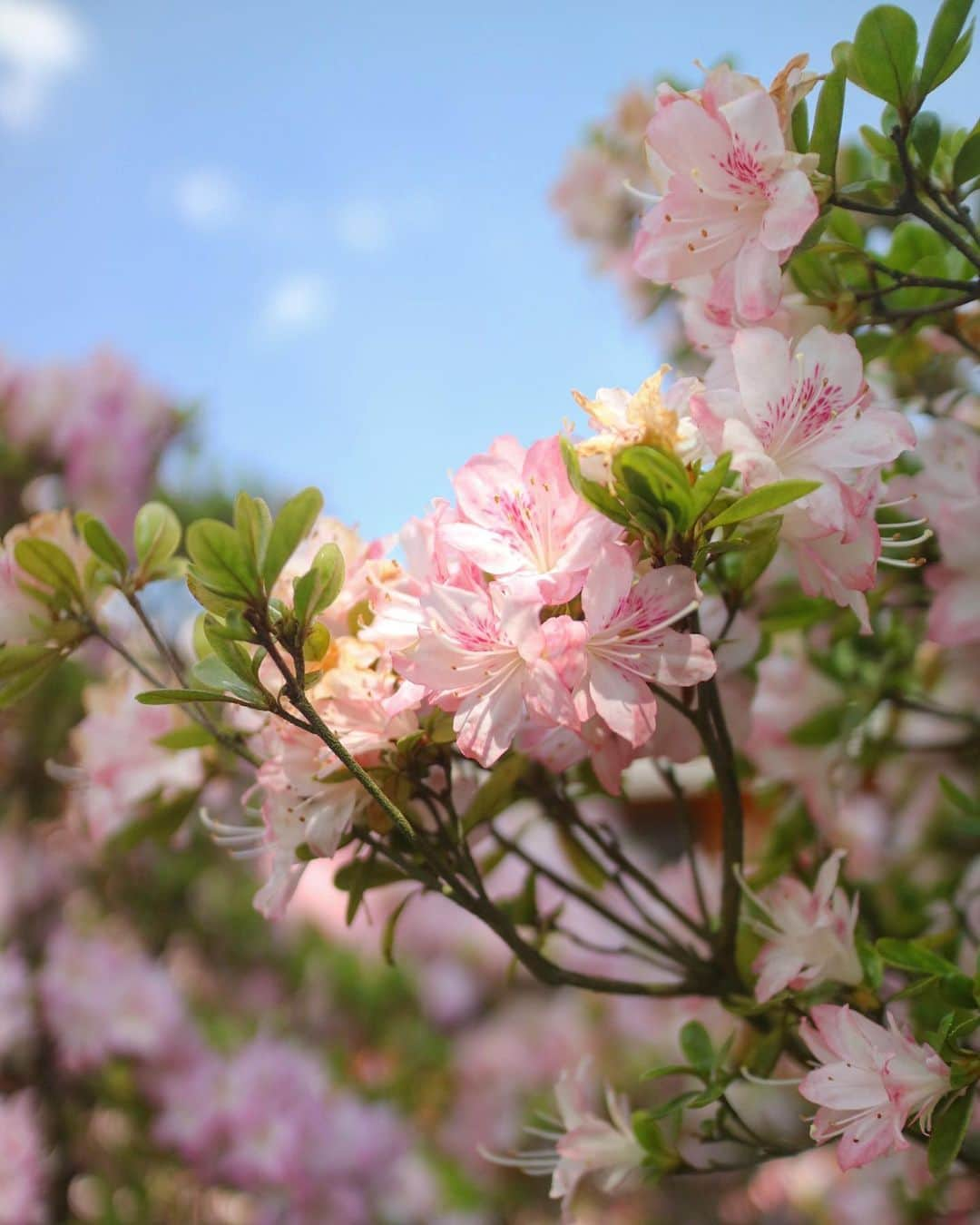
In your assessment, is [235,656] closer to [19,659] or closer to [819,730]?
[19,659]

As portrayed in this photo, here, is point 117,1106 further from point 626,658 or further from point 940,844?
point 626,658

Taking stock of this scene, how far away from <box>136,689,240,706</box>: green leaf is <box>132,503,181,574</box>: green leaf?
0.17 metres

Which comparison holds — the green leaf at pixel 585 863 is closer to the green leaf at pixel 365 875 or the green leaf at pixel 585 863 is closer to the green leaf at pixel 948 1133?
the green leaf at pixel 365 875

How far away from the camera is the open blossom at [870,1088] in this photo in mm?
444

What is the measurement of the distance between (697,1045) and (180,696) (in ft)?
1.08

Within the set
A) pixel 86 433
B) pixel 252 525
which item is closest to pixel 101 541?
pixel 252 525

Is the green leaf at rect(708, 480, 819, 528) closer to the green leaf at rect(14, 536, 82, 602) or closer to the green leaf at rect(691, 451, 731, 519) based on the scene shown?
the green leaf at rect(691, 451, 731, 519)

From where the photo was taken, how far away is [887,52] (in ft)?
1.58

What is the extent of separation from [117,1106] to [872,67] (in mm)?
1558

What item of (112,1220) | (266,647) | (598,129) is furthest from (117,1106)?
(598,129)

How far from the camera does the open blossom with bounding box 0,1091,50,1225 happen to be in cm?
132

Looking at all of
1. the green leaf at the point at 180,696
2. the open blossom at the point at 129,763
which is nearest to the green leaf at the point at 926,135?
the green leaf at the point at 180,696

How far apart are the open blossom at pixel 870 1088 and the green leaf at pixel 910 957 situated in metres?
0.03

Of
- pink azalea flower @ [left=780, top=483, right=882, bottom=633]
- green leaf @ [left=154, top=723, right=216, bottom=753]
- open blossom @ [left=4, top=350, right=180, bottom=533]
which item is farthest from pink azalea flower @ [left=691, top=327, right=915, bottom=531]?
open blossom @ [left=4, top=350, right=180, bottom=533]
